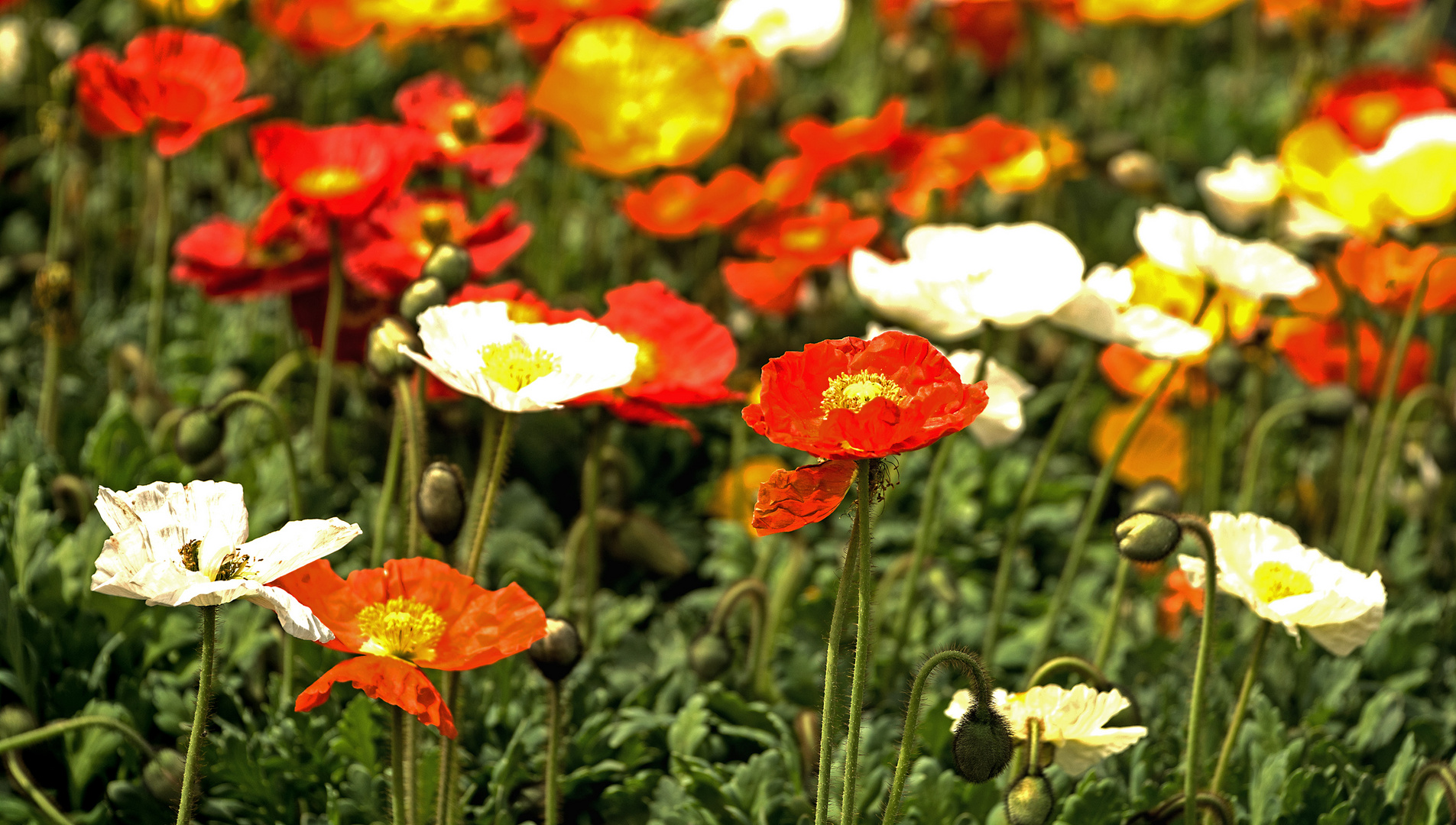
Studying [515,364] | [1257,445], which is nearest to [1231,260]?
[1257,445]

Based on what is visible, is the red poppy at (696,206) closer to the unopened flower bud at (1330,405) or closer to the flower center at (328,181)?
the flower center at (328,181)

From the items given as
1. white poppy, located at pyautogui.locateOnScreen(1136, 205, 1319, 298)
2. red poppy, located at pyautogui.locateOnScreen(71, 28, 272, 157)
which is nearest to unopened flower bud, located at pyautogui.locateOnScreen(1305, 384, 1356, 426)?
white poppy, located at pyautogui.locateOnScreen(1136, 205, 1319, 298)

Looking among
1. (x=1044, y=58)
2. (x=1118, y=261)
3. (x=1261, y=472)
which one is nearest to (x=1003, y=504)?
(x=1261, y=472)

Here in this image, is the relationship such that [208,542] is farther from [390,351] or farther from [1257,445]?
[1257,445]

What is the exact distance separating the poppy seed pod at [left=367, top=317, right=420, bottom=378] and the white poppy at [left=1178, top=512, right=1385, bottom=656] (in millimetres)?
812

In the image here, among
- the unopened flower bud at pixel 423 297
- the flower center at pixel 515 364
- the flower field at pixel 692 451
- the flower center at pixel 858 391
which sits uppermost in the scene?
the flower center at pixel 858 391

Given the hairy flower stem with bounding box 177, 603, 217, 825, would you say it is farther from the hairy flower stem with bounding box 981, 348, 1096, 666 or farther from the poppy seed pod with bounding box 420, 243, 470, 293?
the hairy flower stem with bounding box 981, 348, 1096, 666

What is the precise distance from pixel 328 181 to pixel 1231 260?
115 centimetres

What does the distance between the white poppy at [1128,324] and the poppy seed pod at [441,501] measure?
71 cm

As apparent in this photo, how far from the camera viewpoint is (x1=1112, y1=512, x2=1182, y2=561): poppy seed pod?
1.34 metres

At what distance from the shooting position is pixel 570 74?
2592 millimetres

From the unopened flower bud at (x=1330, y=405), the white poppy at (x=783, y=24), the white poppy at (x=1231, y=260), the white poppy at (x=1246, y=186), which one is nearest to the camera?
the white poppy at (x=1231, y=260)

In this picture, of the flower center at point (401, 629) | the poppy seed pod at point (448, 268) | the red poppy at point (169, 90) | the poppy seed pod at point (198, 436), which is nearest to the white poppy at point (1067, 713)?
the flower center at point (401, 629)

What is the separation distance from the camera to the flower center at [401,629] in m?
1.23
